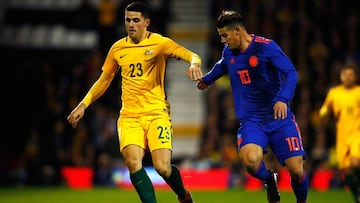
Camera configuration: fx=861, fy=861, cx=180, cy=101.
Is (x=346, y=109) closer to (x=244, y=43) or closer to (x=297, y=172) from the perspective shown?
(x=297, y=172)

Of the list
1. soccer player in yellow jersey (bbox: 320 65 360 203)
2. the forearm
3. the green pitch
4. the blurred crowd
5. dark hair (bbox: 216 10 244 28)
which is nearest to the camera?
dark hair (bbox: 216 10 244 28)

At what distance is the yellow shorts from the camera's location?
8953 millimetres

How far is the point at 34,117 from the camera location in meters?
19.0

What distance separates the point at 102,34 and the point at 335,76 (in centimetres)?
596

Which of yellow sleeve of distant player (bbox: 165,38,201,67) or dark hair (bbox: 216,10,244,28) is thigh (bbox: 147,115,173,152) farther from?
dark hair (bbox: 216,10,244,28)

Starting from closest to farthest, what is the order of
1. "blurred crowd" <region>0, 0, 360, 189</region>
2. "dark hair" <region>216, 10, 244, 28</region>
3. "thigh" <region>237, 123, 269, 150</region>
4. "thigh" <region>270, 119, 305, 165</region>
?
"dark hair" <region>216, 10, 244, 28</region> → "thigh" <region>237, 123, 269, 150</region> → "thigh" <region>270, 119, 305, 165</region> → "blurred crowd" <region>0, 0, 360, 189</region>

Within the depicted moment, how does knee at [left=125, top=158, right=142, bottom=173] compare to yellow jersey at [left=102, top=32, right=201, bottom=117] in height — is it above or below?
below

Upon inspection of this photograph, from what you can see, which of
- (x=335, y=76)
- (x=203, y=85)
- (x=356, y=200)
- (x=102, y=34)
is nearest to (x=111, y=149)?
(x=102, y=34)

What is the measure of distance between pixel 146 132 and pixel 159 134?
6.8 inches

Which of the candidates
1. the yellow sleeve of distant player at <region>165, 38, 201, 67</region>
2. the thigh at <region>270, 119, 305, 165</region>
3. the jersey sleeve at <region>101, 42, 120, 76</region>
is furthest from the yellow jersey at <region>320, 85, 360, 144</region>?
the jersey sleeve at <region>101, 42, 120, 76</region>

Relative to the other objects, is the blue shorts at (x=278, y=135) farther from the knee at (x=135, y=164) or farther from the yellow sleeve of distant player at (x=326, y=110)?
the yellow sleeve of distant player at (x=326, y=110)

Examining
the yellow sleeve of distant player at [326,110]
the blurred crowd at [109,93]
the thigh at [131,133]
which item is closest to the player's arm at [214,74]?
the thigh at [131,133]

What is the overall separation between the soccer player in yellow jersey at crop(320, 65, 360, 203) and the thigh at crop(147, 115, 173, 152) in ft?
11.1

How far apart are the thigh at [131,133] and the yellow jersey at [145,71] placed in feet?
0.29
